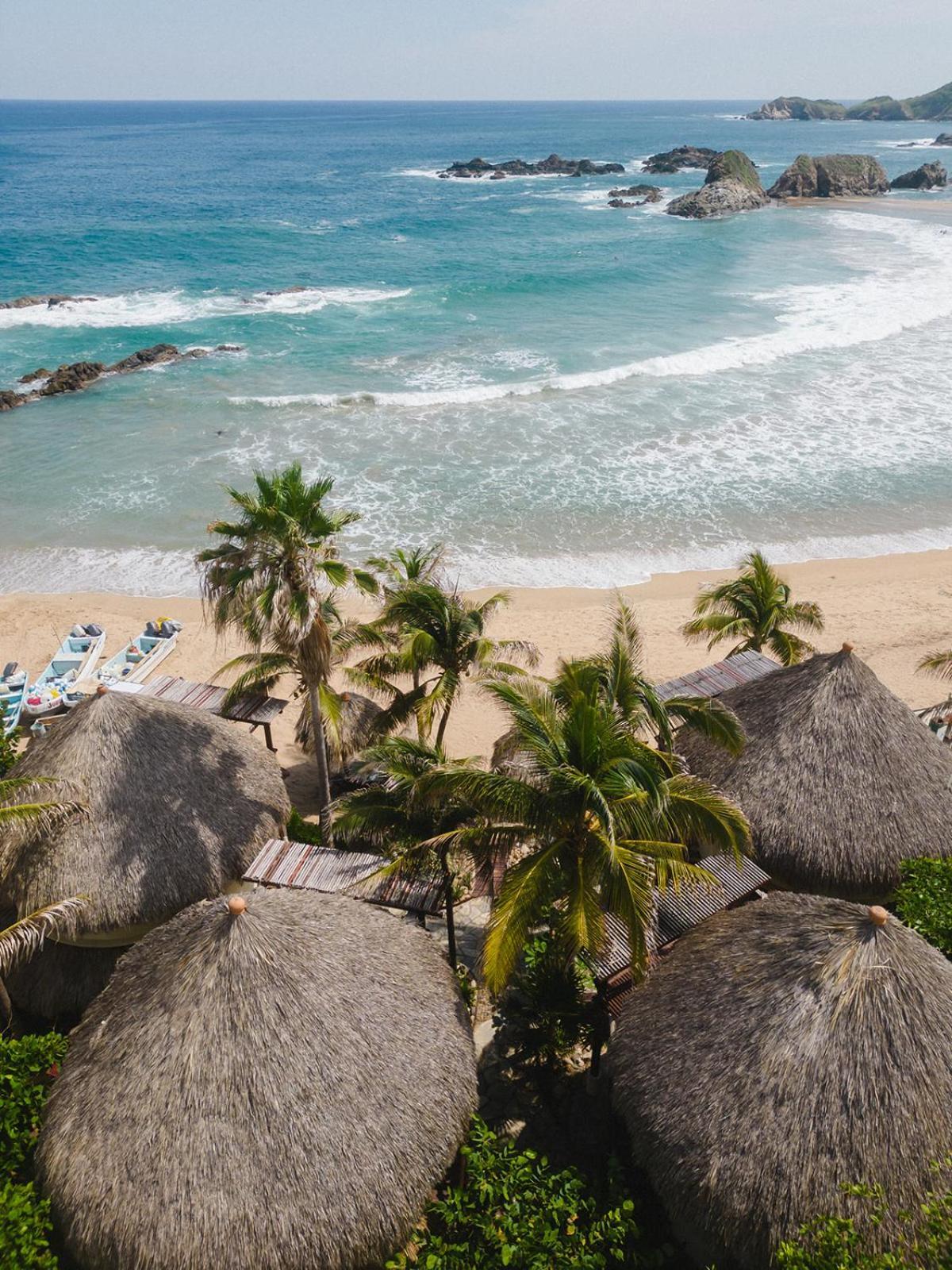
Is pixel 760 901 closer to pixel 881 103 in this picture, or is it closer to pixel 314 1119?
pixel 314 1119

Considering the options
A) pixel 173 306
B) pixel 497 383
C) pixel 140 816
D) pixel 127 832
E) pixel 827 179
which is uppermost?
pixel 827 179

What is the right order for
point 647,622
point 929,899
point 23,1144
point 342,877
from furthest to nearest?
point 647,622, point 342,877, point 929,899, point 23,1144

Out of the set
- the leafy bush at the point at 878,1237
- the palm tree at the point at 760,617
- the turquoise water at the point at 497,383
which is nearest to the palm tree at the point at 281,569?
the palm tree at the point at 760,617

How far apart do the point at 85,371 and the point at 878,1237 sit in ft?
119

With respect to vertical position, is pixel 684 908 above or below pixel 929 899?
below

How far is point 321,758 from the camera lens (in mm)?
13156

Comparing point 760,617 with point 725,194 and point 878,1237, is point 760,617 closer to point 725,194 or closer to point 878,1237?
point 878,1237

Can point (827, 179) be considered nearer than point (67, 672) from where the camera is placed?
No

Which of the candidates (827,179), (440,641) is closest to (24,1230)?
(440,641)

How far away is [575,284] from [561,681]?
4229 centimetres

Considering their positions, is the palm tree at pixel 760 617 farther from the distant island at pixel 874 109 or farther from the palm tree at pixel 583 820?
the distant island at pixel 874 109

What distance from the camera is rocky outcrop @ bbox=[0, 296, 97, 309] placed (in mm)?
45219

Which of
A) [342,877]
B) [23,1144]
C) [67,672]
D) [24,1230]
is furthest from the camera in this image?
[67,672]

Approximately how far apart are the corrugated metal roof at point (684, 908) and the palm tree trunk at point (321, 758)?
388 cm
